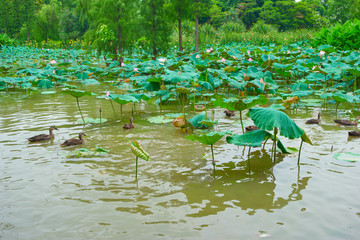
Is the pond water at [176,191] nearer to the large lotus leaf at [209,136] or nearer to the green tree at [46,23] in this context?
the large lotus leaf at [209,136]

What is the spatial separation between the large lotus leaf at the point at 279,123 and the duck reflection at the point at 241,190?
1.62 ft

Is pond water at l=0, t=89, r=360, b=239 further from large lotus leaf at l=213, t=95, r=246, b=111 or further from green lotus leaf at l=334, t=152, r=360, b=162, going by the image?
large lotus leaf at l=213, t=95, r=246, b=111

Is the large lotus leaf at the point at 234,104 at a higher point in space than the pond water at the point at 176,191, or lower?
higher

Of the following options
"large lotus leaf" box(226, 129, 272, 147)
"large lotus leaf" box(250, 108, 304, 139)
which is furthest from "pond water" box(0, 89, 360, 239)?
"large lotus leaf" box(250, 108, 304, 139)

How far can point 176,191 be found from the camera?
3102 millimetres

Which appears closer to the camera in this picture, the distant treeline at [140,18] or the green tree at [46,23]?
the distant treeline at [140,18]

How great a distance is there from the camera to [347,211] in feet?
8.79

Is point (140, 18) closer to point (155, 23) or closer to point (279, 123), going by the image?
point (155, 23)

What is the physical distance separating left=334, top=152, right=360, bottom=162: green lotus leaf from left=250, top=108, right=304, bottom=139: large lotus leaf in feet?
2.83

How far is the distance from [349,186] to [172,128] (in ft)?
9.27

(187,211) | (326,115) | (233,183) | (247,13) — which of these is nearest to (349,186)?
(233,183)

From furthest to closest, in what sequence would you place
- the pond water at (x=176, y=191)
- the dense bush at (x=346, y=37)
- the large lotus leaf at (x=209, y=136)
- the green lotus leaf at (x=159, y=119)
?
1. the dense bush at (x=346, y=37)
2. the green lotus leaf at (x=159, y=119)
3. the large lotus leaf at (x=209, y=136)
4. the pond water at (x=176, y=191)

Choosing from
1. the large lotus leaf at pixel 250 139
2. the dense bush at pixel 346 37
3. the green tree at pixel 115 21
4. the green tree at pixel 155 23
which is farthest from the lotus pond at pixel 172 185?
the green tree at pixel 155 23

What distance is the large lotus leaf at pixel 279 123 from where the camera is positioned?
10.4 ft
